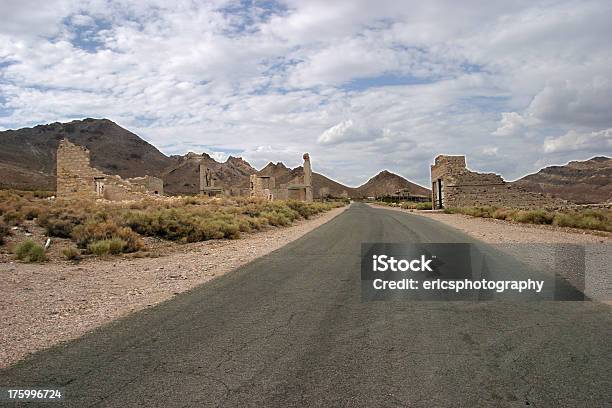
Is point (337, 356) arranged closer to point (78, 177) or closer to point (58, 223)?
point (58, 223)

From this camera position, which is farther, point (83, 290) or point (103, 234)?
point (103, 234)

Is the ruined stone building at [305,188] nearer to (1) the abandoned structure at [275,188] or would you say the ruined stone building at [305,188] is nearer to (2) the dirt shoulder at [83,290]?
(1) the abandoned structure at [275,188]

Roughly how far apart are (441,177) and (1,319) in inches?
1860

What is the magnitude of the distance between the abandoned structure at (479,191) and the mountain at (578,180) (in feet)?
83.8

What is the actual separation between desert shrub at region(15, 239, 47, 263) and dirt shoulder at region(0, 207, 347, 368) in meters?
0.66

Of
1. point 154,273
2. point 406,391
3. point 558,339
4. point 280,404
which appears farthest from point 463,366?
point 154,273

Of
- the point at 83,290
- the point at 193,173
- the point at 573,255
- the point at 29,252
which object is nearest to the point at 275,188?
the point at 29,252

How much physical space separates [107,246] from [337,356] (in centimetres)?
1188

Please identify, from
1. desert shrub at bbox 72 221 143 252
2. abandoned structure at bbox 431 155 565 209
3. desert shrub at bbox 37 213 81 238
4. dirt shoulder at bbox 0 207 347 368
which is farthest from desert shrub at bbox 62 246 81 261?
abandoned structure at bbox 431 155 565 209

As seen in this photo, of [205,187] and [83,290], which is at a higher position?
[205,187]

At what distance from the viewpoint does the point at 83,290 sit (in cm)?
1002

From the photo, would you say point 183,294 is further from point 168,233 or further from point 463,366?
point 168,233

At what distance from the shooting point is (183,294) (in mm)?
9234

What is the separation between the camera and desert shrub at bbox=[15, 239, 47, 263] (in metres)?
13.7
